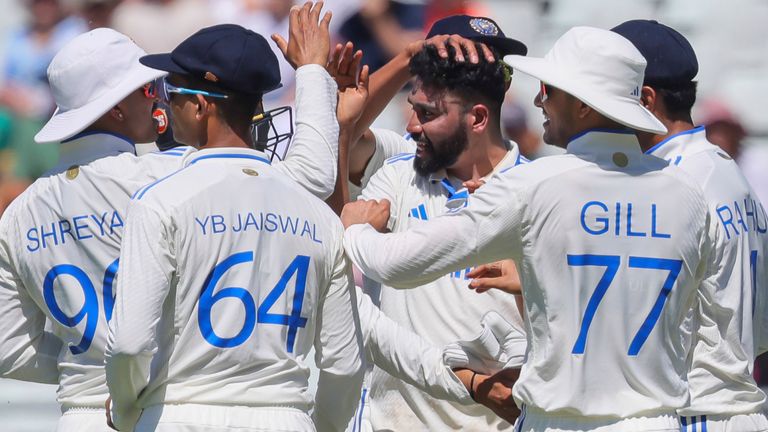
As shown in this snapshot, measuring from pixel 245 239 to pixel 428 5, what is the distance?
5199mm

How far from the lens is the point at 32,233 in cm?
398

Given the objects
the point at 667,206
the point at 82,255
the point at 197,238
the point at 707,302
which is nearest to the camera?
the point at 197,238

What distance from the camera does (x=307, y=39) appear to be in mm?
3926

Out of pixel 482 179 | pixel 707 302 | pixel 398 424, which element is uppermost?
pixel 482 179

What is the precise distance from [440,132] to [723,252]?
0.98m

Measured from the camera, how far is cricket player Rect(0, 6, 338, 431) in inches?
155

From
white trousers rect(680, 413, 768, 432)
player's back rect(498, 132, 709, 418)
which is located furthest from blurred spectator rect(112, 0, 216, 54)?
player's back rect(498, 132, 709, 418)

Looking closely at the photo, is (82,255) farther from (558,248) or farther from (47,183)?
(558,248)

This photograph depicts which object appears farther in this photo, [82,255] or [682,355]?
[82,255]

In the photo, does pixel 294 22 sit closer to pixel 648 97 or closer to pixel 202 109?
pixel 202 109

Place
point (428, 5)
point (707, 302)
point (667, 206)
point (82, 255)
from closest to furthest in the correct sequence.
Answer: point (667, 206)
point (82, 255)
point (707, 302)
point (428, 5)

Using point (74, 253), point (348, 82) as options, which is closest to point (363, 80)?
point (348, 82)

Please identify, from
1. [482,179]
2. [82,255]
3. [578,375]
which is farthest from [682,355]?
[82,255]

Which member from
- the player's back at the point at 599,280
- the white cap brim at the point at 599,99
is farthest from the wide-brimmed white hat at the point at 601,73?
the player's back at the point at 599,280
